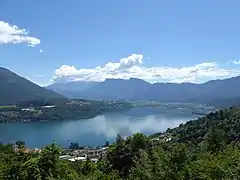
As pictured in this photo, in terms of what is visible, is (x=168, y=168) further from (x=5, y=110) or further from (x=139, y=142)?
(x=5, y=110)

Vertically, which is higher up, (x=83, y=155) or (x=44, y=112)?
(x=44, y=112)

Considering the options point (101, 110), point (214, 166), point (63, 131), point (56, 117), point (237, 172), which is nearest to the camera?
point (237, 172)

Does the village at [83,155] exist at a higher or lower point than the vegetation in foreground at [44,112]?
lower

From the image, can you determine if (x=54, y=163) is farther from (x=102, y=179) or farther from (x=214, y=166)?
(x=214, y=166)

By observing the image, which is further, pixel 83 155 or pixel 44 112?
pixel 44 112

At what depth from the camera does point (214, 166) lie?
1055 centimetres

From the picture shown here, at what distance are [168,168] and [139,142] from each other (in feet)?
56.4

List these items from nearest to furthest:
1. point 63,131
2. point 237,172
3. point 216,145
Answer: point 237,172 < point 216,145 < point 63,131

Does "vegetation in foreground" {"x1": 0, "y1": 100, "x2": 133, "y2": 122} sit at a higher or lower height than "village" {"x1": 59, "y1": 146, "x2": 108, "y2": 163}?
higher

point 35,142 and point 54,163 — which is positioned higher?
point 54,163

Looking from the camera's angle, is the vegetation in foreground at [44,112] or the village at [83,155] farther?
the vegetation in foreground at [44,112]

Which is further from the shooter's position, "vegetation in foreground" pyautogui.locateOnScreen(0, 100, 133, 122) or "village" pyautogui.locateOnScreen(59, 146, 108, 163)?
"vegetation in foreground" pyautogui.locateOnScreen(0, 100, 133, 122)

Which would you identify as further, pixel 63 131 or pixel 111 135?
pixel 63 131

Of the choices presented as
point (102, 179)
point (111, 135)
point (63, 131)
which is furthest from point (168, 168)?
point (63, 131)
